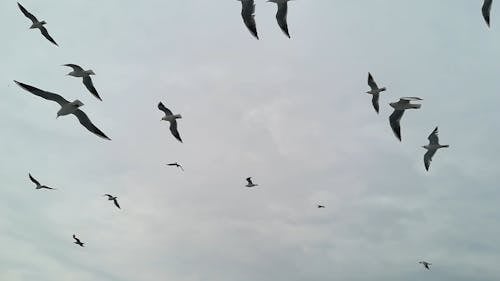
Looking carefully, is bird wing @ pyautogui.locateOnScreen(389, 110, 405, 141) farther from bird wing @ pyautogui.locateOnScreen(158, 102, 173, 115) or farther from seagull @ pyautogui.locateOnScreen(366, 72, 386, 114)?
bird wing @ pyautogui.locateOnScreen(158, 102, 173, 115)

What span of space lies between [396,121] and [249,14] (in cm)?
1363

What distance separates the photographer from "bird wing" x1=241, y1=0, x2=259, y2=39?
31.2 m

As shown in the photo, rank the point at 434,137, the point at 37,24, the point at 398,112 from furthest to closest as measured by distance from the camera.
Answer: the point at 434,137 → the point at 37,24 → the point at 398,112

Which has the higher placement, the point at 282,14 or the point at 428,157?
the point at 282,14

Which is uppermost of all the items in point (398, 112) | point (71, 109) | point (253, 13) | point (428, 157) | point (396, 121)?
point (253, 13)

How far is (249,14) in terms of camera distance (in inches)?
1240

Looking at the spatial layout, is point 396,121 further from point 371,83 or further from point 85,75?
point 85,75

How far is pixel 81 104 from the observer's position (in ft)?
93.7

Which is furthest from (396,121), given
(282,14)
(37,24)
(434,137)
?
(37,24)

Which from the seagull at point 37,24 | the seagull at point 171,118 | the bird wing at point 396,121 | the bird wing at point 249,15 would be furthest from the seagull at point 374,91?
the seagull at point 37,24

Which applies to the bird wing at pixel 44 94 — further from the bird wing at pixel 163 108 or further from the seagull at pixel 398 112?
the seagull at pixel 398 112

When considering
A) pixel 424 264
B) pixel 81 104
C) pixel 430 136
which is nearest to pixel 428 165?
pixel 430 136

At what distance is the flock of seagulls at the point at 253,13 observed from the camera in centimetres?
3097

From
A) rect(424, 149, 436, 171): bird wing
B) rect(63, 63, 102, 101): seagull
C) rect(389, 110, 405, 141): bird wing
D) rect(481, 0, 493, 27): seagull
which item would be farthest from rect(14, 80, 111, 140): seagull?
rect(424, 149, 436, 171): bird wing
